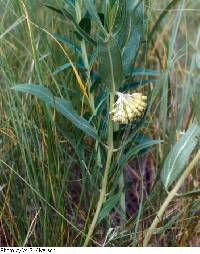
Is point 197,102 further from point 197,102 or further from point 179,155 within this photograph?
point 179,155

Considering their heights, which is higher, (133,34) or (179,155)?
(133,34)

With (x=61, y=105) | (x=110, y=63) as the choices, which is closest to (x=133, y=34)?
(x=110, y=63)

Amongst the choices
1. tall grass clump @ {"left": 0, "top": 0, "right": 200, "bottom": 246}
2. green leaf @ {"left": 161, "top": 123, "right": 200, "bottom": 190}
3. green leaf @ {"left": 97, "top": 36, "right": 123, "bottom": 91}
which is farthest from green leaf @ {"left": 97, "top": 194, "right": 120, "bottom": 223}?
green leaf @ {"left": 97, "top": 36, "right": 123, "bottom": 91}

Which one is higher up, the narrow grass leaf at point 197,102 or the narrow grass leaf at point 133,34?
the narrow grass leaf at point 133,34

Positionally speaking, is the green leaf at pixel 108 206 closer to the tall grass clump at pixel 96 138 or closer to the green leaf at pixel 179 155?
the tall grass clump at pixel 96 138

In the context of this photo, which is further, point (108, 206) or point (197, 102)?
point (108, 206)

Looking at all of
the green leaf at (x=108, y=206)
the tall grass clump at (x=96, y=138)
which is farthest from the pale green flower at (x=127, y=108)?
the green leaf at (x=108, y=206)

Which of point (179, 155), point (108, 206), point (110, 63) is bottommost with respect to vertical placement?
point (108, 206)
